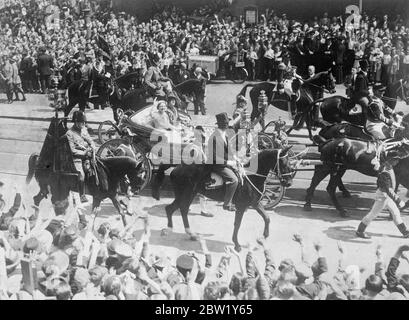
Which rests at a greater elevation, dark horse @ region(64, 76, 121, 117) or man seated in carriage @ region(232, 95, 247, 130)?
man seated in carriage @ region(232, 95, 247, 130)

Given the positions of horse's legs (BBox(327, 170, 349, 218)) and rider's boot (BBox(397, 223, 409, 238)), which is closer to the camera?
rider's boot (BBox(397, 223, 409, 238))

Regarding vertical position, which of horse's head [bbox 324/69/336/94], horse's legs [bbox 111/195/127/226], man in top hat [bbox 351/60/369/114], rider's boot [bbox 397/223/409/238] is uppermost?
man in top hat [bbox 351/60/369/114]

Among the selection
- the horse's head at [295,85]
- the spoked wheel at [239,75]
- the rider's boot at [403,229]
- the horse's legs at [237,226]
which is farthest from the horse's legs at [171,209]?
the spoked wheel at [239,75]

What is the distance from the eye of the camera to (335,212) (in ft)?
41.6

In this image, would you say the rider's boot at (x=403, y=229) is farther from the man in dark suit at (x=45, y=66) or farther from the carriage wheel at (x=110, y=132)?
the man in dark suit at (x=45, y=66)

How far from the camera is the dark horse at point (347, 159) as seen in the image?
41.0 ft

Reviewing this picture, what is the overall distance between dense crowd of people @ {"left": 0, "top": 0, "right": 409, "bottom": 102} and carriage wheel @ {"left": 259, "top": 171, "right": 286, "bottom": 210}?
6.07 meters

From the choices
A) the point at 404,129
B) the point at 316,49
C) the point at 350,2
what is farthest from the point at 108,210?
the point at 350,2

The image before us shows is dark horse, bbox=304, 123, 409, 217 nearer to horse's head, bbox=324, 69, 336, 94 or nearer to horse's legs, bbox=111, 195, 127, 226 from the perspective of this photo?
horse's legs, bbox=111, 195, 127, 226

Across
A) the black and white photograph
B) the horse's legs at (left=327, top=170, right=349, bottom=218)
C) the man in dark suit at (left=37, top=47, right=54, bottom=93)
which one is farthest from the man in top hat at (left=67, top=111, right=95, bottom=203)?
the man in dark suit at (left=37, top=47, right=54, bottom=93)

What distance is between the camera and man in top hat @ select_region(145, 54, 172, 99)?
624 inches

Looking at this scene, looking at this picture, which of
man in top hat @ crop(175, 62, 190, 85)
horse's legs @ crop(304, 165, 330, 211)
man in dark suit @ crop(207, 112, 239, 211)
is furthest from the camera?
man in top hat @ crop(175, 62, 190, 85)

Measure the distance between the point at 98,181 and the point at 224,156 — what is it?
227cm

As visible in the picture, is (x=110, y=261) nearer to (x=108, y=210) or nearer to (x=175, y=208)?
(x=175, y=208)
